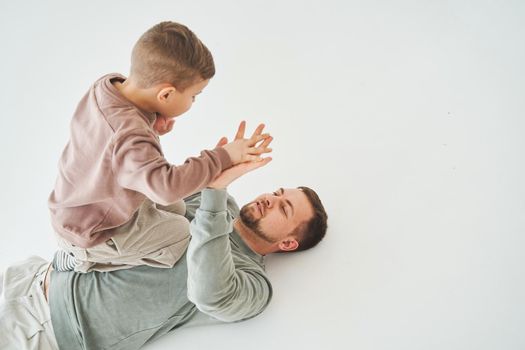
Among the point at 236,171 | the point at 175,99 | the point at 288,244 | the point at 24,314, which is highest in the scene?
the point at 175,99

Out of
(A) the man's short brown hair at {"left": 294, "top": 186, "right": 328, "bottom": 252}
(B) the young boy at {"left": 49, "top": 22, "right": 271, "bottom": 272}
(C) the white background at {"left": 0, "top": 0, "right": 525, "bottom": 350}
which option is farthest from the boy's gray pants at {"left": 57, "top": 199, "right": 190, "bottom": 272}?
(A) the man's short brown hair at {"left": 294, "top": 186, "right": 328, "bottom": 252}

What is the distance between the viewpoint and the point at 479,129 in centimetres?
148

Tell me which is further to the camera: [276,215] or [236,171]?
[276,215]

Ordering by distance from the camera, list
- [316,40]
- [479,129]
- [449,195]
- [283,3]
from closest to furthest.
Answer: [449,195]
[479,129]
[316,40]
[283,3]

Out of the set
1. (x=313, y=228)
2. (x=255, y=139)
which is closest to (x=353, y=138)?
(x=313, y=228)

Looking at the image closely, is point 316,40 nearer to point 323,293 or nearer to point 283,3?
point 283,3

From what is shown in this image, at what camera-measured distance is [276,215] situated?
139cm

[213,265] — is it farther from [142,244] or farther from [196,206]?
[196,206]

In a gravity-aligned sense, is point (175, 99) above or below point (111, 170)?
above

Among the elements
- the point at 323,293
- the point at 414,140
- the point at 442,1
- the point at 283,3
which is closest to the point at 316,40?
the point at 283,3

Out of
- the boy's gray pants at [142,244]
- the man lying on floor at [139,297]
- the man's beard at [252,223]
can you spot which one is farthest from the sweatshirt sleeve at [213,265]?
the man's beard at [252,223]

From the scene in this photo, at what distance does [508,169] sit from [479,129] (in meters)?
0.20

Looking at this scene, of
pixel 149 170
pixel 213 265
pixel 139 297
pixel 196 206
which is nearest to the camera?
pixel 149 170

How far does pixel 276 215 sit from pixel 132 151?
644mm
